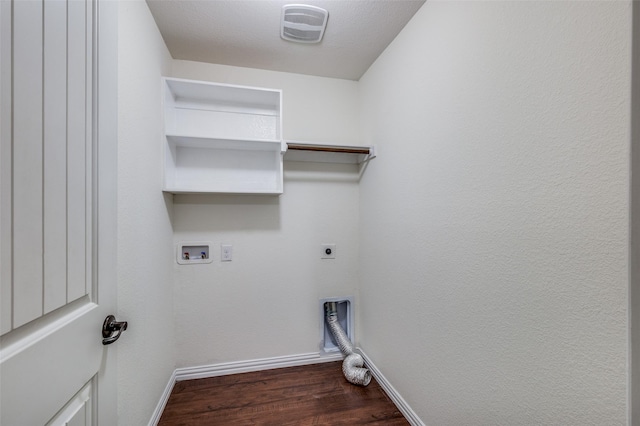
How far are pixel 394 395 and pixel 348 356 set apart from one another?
0.41m

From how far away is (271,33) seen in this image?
158 cm

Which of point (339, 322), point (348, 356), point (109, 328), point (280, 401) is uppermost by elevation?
point (109, 328)

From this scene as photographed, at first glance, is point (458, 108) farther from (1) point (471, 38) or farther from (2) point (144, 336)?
(2) point (144, 336)

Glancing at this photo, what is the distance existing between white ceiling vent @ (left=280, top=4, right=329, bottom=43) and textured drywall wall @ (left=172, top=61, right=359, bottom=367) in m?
0.44

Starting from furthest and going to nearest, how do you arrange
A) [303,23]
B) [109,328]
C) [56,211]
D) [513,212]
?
[303,23] → [513,212] → [109,328] → [56,211]

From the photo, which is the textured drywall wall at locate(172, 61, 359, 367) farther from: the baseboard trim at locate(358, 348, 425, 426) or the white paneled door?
the white paneled door

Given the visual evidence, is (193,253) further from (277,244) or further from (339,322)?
(339,322)

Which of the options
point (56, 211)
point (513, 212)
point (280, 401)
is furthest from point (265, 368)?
point (513, 212)

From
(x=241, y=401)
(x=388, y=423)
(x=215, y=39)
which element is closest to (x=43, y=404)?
(x=241, y=401)

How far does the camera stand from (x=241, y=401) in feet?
5.34

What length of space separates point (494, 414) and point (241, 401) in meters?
1.39

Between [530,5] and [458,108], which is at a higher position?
[530,5]

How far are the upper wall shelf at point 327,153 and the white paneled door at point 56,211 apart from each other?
45.6 inches

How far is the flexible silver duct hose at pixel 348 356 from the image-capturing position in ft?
5.80
